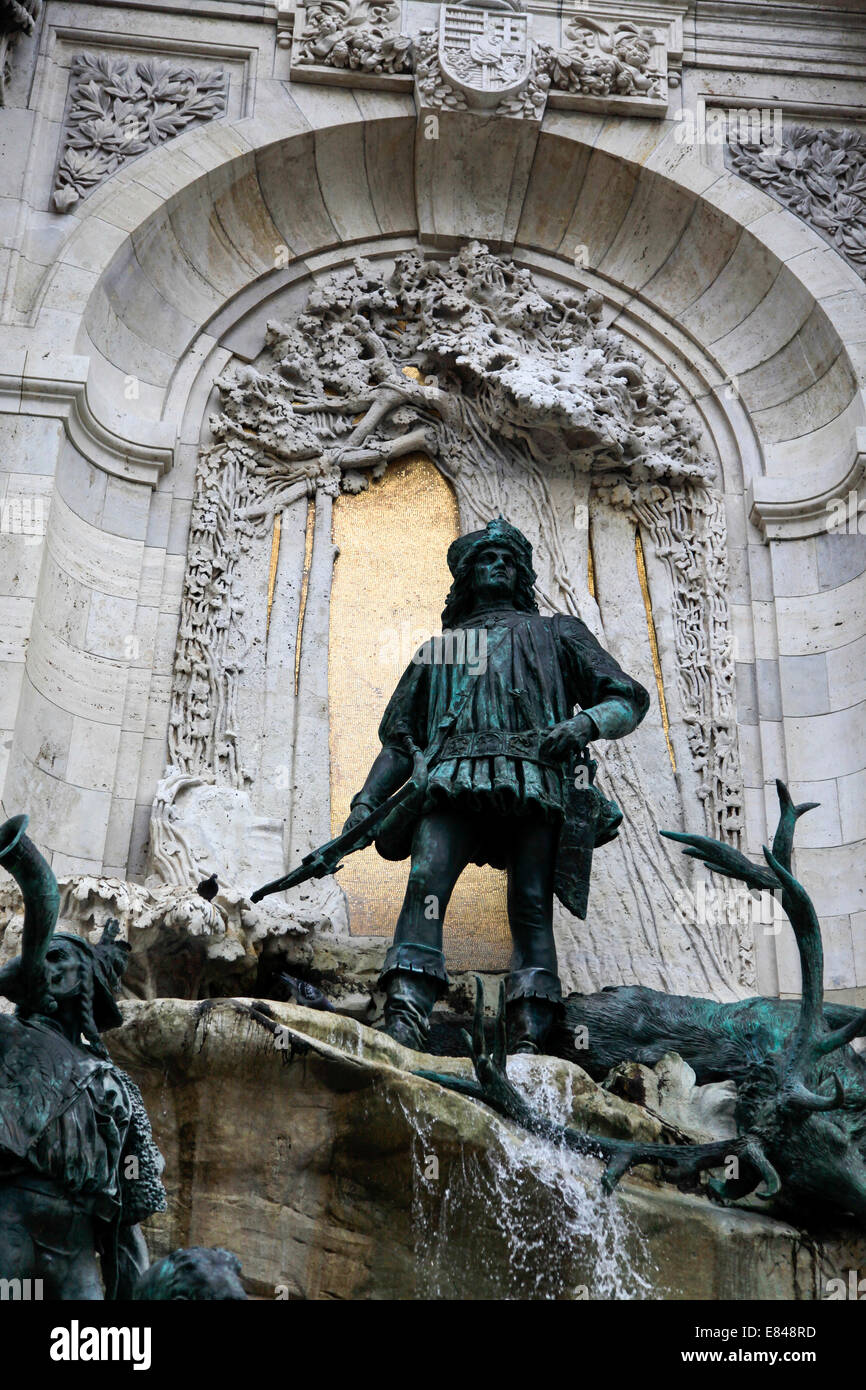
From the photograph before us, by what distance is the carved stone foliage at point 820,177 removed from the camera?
32.7 ft

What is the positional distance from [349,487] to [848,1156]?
5.00m

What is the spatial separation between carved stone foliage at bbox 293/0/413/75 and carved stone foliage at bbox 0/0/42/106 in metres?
1.49

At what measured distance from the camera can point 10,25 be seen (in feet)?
31.5

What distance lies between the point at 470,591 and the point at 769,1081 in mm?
2758

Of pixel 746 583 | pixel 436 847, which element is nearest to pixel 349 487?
pixel 746 583

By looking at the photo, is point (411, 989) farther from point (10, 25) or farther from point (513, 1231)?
point (10, 25)

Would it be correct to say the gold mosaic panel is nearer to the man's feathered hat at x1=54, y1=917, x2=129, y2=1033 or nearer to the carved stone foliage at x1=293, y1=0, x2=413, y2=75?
the carved stone foliage at x1=293, y1=0, x2=413, y2=75

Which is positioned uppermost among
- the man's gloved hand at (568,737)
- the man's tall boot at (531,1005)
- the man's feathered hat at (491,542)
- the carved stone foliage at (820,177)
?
the carved stone foliage at (820,177)

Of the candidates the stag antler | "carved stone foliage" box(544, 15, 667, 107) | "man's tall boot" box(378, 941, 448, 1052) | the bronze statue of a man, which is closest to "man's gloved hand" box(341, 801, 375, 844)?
the bronze statue of a man

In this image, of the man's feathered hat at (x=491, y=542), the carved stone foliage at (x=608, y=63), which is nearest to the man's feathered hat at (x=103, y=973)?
the man's feathered hat at (x=491, y=542)

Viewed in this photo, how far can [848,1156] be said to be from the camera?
19.4 ft

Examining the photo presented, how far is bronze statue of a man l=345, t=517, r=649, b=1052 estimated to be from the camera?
7.04m

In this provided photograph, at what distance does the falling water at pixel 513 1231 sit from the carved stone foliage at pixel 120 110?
595cm

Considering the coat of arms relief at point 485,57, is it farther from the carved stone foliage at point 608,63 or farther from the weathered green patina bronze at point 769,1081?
the weathered green patina bronze at point 769,1081
